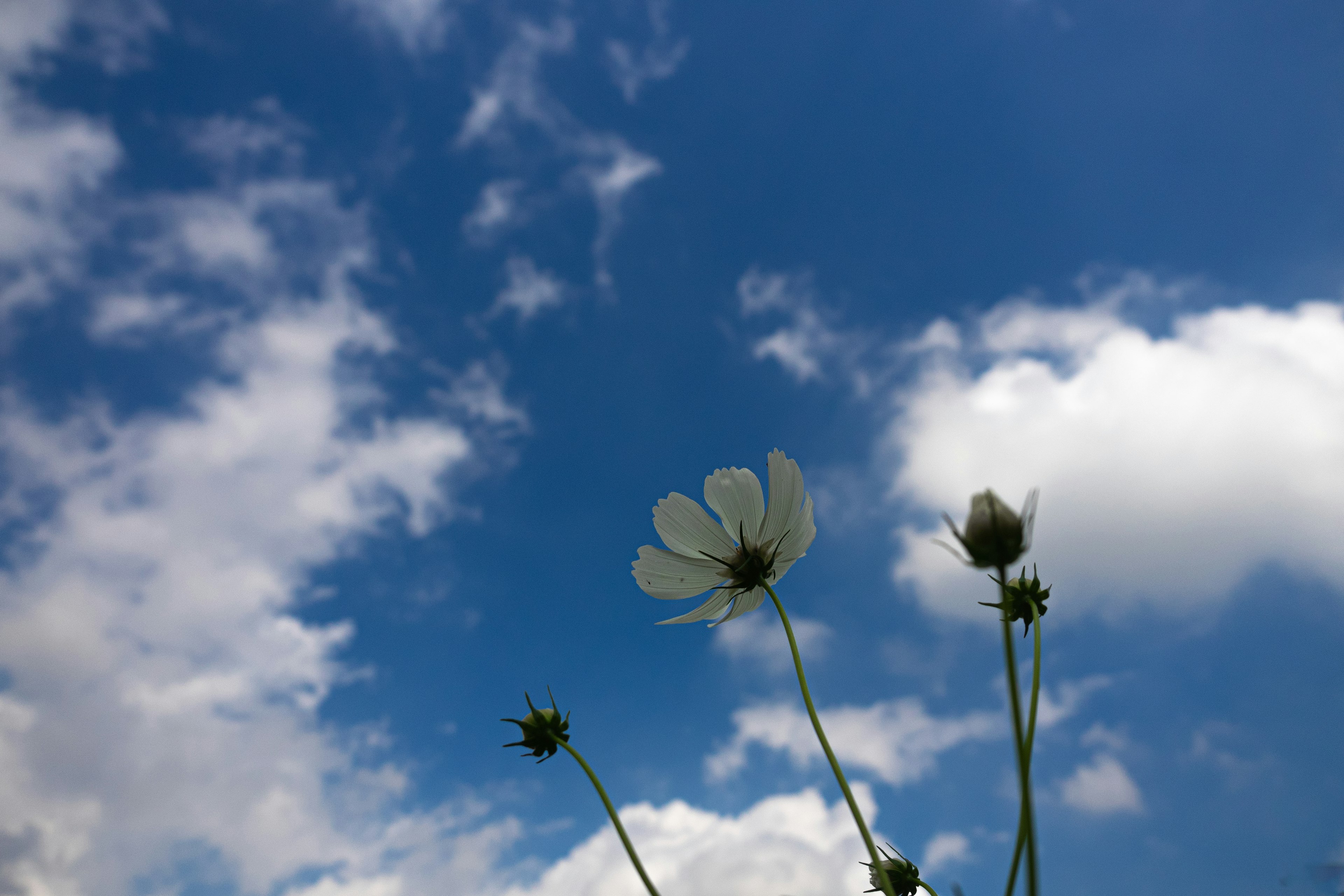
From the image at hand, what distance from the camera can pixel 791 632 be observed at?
0.98 m

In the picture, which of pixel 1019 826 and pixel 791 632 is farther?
pixel 791 632

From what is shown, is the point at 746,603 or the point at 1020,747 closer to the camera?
the point at 1020,747

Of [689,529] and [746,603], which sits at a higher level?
[689,529]

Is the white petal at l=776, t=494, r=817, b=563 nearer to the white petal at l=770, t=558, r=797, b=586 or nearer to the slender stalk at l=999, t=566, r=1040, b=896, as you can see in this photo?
the white petal at l=770, t=558, r=797, b=586

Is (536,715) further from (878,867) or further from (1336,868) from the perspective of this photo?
(1336,868)

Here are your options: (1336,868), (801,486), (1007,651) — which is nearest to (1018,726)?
(1007,651)

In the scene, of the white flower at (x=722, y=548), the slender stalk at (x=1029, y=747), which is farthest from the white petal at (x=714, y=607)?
the slender stalk at (x=1029, y=747)

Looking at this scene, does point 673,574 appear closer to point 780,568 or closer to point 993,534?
point 780,568

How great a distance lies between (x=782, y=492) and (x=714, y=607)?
24cm

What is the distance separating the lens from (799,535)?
4.19 feet

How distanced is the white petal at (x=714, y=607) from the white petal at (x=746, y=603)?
0.02m

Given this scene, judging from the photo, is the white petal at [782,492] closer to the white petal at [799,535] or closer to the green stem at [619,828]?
the white petal at [799,535]

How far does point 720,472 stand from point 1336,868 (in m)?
0.91

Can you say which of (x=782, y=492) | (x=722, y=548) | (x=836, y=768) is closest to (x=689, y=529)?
(x=722, y=548)
